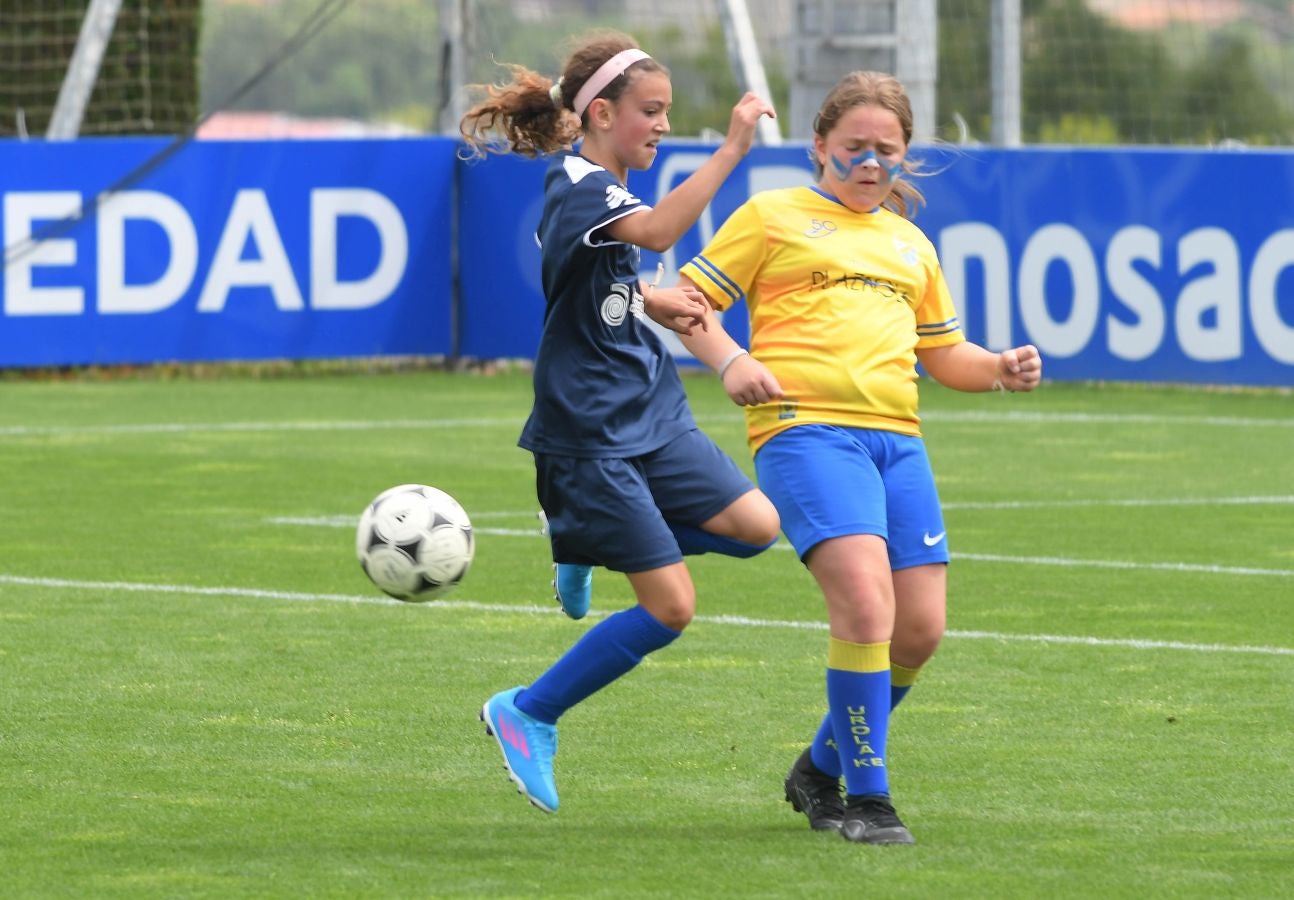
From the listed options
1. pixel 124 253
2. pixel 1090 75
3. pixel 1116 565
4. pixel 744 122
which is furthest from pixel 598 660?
pixel 1090 75

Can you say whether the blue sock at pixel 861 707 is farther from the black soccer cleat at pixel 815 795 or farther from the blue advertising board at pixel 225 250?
the blue advertising board at pixel 225 250

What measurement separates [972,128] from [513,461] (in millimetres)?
10213

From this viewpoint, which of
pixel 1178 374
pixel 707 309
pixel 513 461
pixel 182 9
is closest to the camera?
pixel 707 309

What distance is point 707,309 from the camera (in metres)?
5.72

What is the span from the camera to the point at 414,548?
6.73 metres

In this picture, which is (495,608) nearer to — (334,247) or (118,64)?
(334,247)

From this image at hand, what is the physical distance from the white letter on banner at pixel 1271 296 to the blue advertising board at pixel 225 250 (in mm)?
6283

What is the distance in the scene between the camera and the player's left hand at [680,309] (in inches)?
222

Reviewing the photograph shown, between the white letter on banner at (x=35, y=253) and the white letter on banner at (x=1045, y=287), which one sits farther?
the white letter on banner at (x=35, y=253)

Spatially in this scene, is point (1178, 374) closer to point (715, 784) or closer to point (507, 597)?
point (507, 597)

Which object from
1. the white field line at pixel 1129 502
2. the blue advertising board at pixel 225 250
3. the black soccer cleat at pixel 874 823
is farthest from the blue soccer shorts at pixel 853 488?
the blue advertising board at pixel 225 250

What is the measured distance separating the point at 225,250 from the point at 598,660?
1355cm

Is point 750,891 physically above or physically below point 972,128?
below

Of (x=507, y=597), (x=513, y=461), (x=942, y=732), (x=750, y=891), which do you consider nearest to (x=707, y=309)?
(x=750, y=891)
